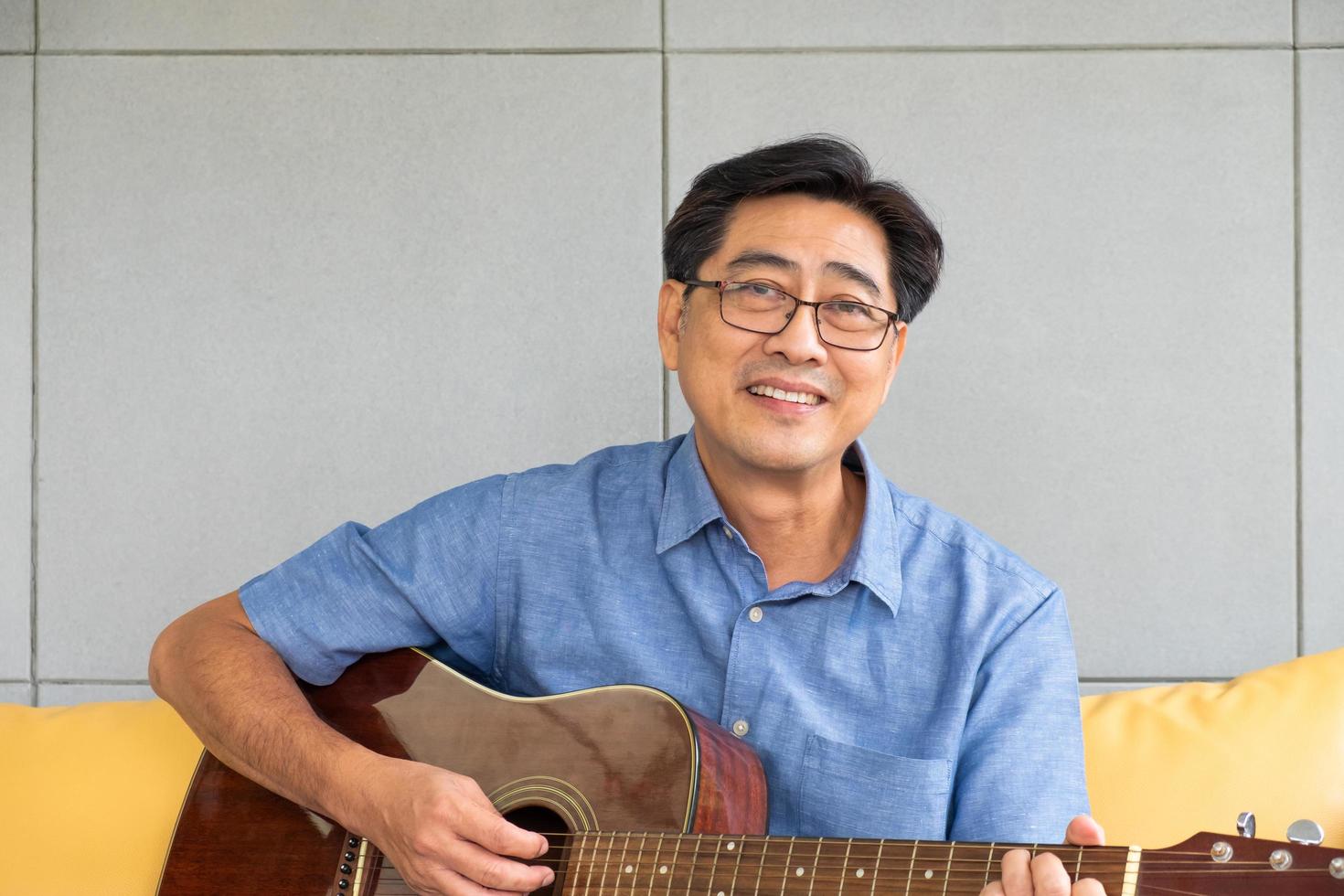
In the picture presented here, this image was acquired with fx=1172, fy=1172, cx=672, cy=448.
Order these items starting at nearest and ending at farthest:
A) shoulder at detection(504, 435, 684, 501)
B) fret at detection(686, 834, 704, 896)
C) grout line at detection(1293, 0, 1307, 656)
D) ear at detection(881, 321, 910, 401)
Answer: fret at detection(686, 834, 704, 896) → ear at detection(881, 321, 910, 401) → shoulder at detection(504, 435, 684, 501) → grout line at detection(1293, 0, 1307, 656)

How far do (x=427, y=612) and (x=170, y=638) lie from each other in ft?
1.29

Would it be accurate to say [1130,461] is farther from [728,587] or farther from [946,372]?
[728,587]

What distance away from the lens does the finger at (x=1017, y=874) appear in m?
1.15

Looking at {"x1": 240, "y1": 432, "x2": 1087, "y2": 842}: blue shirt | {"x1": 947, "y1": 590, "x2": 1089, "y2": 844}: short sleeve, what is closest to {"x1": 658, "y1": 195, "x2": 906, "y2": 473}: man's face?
{"x1": 240, "y1": 432, "x2": 1087, "y2": 842}: blue shirt

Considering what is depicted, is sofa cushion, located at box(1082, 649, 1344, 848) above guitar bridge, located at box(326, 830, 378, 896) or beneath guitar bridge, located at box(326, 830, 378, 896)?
above

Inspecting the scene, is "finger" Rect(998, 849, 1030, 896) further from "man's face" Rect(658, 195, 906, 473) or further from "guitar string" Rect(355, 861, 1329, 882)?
"man's face" Rect(658, 195, 906, 473)

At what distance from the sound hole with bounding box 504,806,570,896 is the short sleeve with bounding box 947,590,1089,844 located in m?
0.54

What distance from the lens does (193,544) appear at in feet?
7.66

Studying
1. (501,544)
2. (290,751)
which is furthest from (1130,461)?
(290,751)

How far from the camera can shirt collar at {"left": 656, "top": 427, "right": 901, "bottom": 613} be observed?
1.70 m

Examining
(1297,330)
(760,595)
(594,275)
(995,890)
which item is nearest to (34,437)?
(594,275)

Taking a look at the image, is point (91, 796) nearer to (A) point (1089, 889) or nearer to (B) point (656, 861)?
(B) point (656, 861)

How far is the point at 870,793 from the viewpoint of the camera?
161cm

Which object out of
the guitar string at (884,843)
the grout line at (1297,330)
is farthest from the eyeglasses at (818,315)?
the grout line at (1297,330)
